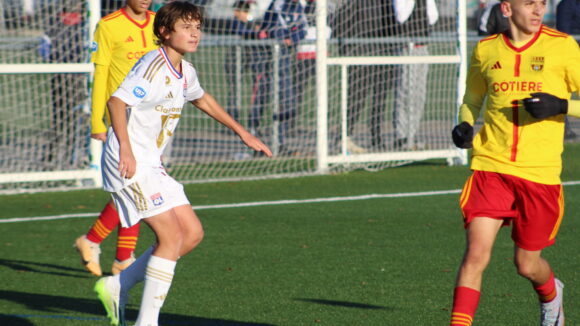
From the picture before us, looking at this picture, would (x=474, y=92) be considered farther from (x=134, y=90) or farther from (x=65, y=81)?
(x=65, y=81)

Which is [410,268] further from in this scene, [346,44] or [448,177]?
[346,44]

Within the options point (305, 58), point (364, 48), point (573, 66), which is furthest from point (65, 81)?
point (573, 66)

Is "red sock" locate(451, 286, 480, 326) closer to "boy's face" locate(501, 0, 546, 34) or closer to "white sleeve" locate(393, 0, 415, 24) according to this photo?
"boy's face" locate(501, 0, 546, 34)

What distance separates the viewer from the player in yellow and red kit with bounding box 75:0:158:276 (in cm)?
677

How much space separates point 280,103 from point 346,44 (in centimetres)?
109

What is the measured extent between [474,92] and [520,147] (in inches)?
17.2

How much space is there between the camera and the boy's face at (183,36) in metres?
5.16

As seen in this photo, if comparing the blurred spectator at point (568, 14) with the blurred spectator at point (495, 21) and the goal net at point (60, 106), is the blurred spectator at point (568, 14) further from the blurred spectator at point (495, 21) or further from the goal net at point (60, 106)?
the goal net at point (60, 106)

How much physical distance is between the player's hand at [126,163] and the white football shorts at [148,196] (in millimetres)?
112

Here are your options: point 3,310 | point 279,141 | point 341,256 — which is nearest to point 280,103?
point 279,141

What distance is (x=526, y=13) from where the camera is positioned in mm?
4906

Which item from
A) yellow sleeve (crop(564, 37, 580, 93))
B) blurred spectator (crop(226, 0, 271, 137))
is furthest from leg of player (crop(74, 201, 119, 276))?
blurred spectator (crop(226, 0, 271, 137))

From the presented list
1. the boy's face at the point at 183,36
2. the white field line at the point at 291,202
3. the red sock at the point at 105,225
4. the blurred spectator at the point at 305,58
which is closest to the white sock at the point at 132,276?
the boy's face at the point at 183,36

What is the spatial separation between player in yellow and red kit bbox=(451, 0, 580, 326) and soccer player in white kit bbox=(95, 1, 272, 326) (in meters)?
1.40
